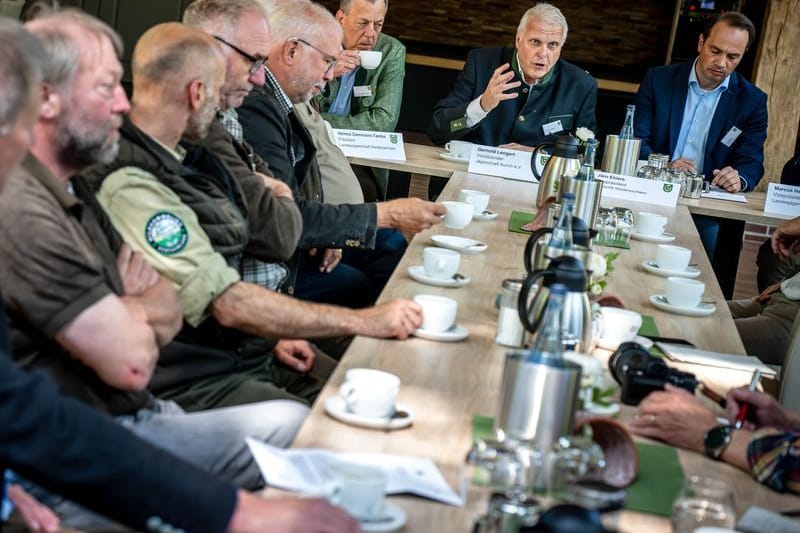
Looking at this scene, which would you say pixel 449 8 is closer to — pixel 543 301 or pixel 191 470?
pixel 543 301

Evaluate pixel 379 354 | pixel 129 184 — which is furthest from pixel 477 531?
pixel 129 184

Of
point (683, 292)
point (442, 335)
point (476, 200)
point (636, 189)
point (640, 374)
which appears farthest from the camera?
point (636, 189)

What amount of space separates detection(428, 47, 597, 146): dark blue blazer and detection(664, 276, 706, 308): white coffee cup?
2.67 metres

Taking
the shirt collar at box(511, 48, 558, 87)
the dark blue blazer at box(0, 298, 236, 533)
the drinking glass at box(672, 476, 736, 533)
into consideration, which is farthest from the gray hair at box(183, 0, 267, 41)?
the shirt collar at box(511, 48, 558, 87)

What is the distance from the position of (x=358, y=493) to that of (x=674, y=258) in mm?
2210

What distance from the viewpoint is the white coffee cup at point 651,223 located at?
13.1 feet

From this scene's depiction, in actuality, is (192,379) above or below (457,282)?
below

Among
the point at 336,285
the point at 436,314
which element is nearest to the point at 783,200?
the point at 336,285

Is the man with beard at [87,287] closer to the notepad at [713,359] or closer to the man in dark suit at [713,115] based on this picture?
the notepad at [713,359]

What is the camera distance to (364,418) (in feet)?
5.81

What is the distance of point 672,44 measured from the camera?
1001 centimetres

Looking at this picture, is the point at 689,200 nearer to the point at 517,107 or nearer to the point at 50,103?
the point at 517,107

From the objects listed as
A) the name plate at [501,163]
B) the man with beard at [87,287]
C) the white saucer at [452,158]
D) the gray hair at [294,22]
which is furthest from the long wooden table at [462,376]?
the white saucer at [452,158]

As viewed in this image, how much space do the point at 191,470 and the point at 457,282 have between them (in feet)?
4.82
